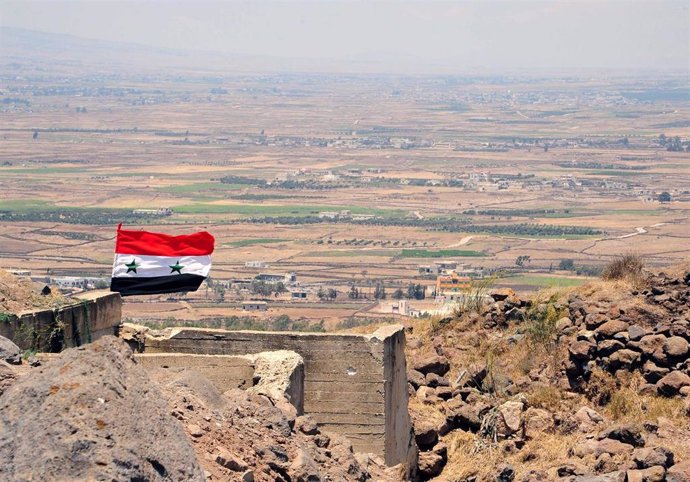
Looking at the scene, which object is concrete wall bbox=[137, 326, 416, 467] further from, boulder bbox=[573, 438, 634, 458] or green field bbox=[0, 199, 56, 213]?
green field bbox=[0, 199, 56, 213]

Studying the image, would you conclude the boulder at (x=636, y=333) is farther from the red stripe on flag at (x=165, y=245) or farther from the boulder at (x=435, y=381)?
the red stripe on flag at (x=165, y=245)

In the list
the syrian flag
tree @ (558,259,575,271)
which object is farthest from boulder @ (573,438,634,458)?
tree @ (558,259,575,271)

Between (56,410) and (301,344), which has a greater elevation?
(56,410)

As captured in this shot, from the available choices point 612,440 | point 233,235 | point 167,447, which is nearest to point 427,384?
point 612,440

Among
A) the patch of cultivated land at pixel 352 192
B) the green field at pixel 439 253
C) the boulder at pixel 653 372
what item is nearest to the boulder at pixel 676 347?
the boulder at pixel 653 372

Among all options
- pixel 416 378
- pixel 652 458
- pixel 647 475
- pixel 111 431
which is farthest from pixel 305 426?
pixel 416 378

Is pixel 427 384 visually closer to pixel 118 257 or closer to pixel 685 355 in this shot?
pixel 685 355
